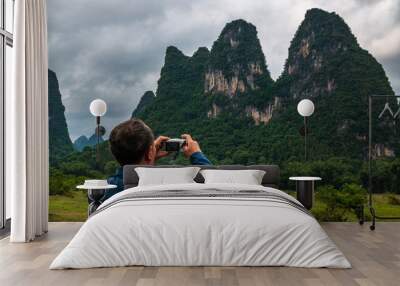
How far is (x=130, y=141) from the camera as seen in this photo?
249 inches

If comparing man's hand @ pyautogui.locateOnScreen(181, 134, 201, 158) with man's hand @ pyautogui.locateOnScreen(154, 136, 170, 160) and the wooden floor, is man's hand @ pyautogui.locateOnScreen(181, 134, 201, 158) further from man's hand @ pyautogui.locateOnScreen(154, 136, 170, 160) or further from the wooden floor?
the wooden floor

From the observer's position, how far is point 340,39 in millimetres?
10969

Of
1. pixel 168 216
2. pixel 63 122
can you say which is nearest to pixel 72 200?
pixel 63 122

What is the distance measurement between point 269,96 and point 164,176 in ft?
17.1

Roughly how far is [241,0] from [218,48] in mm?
1635

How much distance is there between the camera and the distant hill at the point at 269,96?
30.8 feet

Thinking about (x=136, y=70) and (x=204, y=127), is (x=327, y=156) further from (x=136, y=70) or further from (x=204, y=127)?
(x=136, y=70)

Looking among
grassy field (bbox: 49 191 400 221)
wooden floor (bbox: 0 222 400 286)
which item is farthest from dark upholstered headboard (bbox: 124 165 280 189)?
grassy field (bbox: 49 191 400 221)

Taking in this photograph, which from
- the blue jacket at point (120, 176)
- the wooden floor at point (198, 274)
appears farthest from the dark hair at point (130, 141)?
the wooden floor at point (198, 274)

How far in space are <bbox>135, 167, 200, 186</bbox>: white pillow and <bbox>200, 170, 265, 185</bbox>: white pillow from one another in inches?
8.0

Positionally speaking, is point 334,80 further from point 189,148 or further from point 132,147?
point 132,147

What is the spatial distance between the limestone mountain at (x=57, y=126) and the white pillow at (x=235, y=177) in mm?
4470

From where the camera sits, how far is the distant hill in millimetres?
9398

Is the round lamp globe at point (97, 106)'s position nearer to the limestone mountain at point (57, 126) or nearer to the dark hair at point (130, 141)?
the dark hair at point (130, 141)
